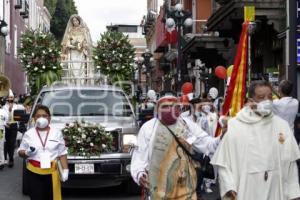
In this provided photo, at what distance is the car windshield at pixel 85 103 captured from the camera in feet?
43.6

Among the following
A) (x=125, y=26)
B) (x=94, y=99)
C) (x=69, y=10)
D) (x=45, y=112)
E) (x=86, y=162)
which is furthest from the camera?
(x=125, y=26)

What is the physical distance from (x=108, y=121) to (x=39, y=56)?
7.05m

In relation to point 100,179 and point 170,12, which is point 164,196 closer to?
point 100,179

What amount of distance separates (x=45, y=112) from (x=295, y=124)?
346 centimetres

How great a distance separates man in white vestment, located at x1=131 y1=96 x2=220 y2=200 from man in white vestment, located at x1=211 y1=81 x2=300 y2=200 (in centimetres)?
51

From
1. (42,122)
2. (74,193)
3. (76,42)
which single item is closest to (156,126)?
(42,122)

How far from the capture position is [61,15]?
3871 inches

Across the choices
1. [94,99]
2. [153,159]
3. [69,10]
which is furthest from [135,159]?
[69,10]

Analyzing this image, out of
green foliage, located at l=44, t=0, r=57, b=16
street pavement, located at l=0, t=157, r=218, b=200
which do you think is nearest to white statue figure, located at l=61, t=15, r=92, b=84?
street pavement, located at l=0, t=157, r=218, b=200

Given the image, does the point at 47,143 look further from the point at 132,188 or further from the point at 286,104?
the point at 132,188

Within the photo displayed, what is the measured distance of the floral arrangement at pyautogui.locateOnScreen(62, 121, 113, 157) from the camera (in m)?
12.0

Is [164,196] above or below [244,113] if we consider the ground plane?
below

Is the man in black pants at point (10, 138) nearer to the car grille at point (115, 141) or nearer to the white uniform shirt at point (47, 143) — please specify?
the car grille at point (115, 141)

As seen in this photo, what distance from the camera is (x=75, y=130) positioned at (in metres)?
12.0
